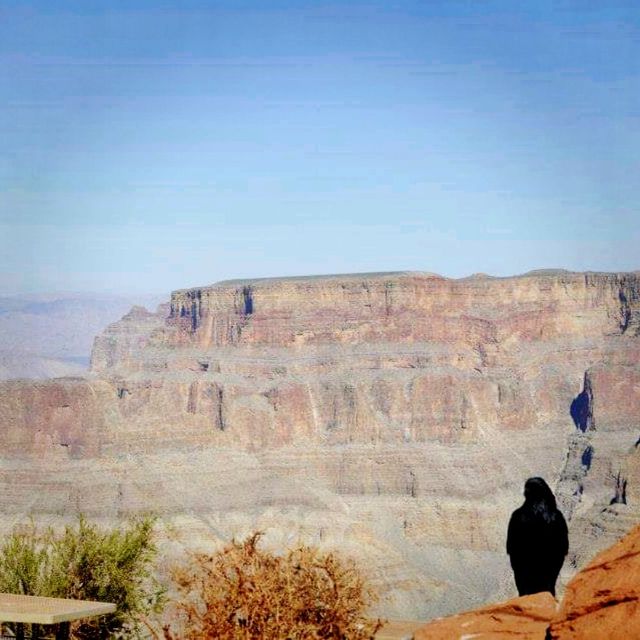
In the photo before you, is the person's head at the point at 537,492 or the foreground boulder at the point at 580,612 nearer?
the foreground boulder at the point at 580,612

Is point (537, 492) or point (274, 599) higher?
point (537, 492)

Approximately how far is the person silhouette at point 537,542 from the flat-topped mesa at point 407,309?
96.9m

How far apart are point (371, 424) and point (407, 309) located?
13.6m

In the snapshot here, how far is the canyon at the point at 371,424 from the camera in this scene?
8769 cm

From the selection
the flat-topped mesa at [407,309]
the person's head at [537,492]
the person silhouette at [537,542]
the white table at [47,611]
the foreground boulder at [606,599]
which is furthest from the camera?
the flat-topped mesa at [407,309]

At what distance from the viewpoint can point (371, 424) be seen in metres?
106

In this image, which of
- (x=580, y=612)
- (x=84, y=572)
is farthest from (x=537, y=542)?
(x=84, y=572)

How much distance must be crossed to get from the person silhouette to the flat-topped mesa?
318ft

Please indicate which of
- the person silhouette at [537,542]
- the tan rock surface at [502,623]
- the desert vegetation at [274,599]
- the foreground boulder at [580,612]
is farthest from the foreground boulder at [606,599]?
the desert vegetation at [274,599]

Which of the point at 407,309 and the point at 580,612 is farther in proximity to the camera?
the point at 407,309

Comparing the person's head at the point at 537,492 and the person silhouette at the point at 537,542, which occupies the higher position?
the person's head at the point at 537,492

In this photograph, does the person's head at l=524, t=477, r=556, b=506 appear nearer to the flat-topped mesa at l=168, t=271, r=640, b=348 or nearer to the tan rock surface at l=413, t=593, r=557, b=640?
the tan rock surface at l=413, t=593, r=557, b=640

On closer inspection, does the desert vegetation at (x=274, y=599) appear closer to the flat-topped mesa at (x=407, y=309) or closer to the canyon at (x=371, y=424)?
the canyon at (x=371, y=424)

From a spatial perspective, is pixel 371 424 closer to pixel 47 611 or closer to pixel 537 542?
pixel 47 611
